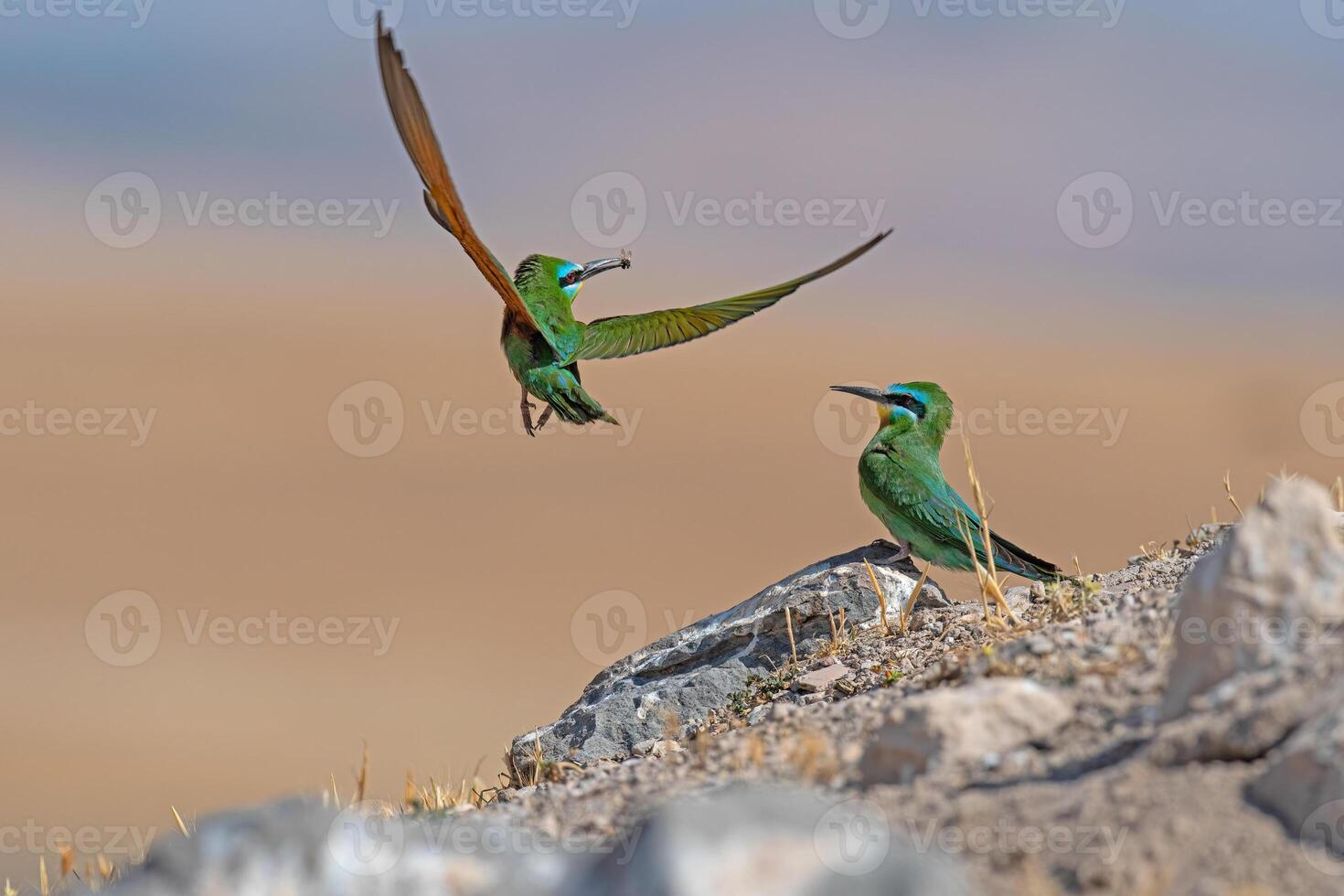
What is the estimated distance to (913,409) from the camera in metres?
6.67

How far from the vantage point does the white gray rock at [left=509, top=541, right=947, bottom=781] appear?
5.50m

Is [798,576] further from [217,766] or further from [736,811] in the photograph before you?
[217,766]

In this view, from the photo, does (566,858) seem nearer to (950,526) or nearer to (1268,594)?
(1268,594)

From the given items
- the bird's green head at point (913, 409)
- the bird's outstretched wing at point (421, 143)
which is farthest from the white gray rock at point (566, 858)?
the bird's green head at point (913, 409)

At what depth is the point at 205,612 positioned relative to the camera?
18375mm

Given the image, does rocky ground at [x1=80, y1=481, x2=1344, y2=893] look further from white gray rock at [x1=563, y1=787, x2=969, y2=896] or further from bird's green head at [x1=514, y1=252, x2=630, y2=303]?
bird's green head at [x1=514, y1=252, x2=630, y2=303]

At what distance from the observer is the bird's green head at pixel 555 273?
22.4 ft

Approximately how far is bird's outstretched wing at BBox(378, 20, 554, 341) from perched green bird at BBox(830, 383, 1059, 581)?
1.95m

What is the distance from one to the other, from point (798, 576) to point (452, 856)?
3.46 meters

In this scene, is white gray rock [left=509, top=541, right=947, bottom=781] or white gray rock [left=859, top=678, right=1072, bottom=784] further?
white gray rock [left=509, top=541, right=947, bottom=781]

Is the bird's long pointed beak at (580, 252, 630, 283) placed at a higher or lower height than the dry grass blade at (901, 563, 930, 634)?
higher

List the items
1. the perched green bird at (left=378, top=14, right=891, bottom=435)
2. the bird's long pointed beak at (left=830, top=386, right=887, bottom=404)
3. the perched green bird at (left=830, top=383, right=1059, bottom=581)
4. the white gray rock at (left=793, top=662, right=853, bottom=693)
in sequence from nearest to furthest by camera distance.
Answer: the white gray rock at (left=793, top=662, right=853, bottom=693)
the perched green bird at (left=830, top=383, right=1059, bottom=581)
the perched green bird at (left=378, top=14, right=891, bottom=435)
the bird's long pointed beak at (left=830, top=386, right=887, bottom=404)

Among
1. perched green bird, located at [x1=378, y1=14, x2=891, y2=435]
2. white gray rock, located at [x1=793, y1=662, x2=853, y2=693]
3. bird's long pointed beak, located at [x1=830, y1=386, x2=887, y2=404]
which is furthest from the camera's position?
bird's long pointed beak, located at [x1=830, y1=386, x2=887, y2=404]

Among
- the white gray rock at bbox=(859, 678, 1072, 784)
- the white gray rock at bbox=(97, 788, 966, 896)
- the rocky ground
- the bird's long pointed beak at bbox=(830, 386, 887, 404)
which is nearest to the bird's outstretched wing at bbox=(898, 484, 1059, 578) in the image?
the bird's long pointed beak at bbox=(830, 386, 887, 404)
